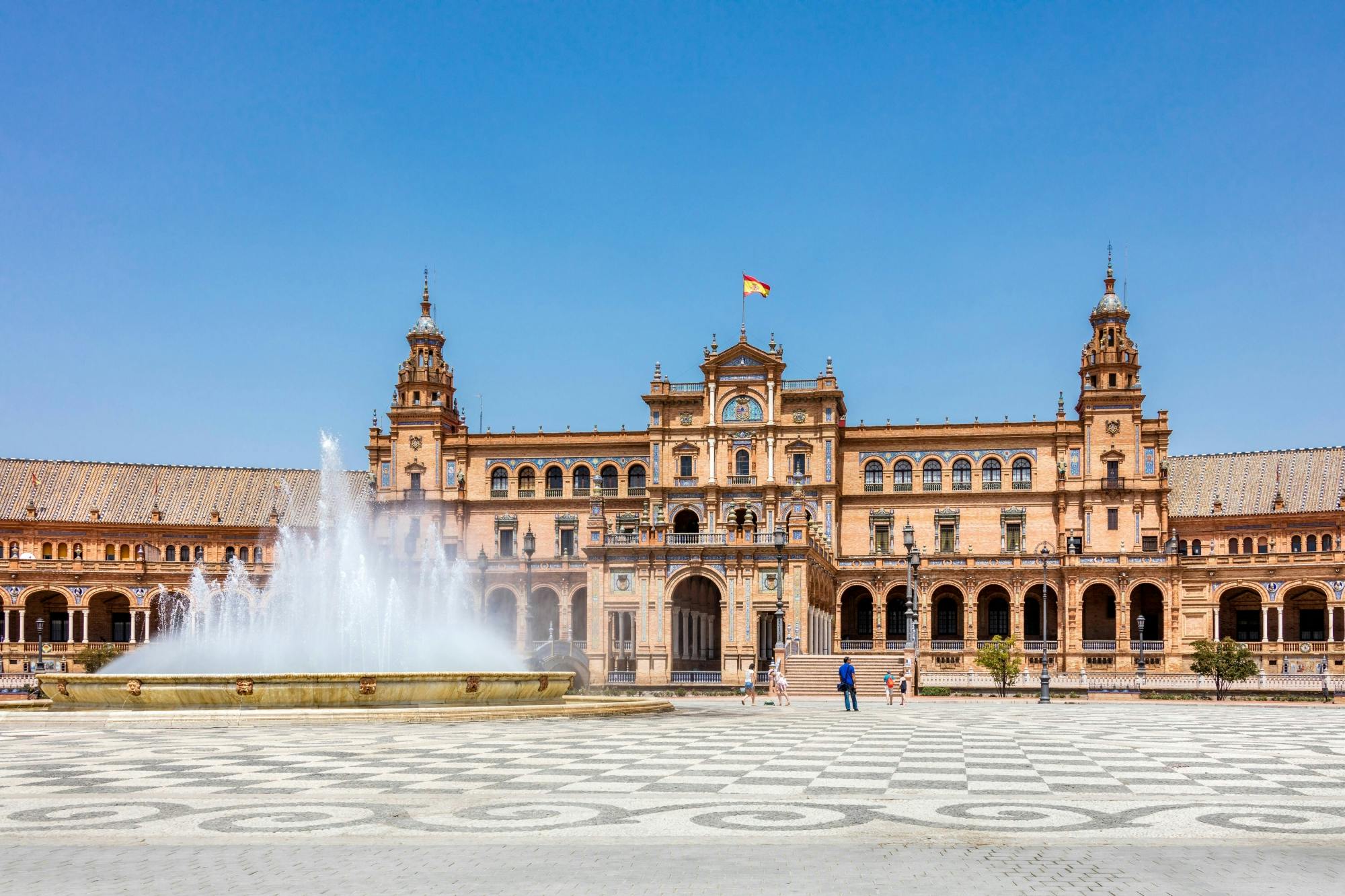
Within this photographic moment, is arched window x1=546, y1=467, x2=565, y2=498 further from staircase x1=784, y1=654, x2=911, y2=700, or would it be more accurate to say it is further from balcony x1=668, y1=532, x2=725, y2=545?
staircase x1=784, y1=654, x2=911, y2=700

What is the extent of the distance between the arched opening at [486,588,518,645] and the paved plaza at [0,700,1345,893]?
5554 cm

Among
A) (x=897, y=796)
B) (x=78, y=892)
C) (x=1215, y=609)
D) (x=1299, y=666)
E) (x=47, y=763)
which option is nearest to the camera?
(x=78, y=892)

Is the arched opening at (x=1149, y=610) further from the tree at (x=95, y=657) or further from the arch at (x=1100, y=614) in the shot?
the tree at (x=95, y=657)

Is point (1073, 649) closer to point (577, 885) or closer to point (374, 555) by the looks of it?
point (374, 555)

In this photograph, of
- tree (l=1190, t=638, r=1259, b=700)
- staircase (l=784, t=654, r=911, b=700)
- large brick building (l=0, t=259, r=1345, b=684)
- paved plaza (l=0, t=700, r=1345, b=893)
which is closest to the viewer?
paved plaza (l=0, t=700, r=1345, b=893)

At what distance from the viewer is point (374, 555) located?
78.2m

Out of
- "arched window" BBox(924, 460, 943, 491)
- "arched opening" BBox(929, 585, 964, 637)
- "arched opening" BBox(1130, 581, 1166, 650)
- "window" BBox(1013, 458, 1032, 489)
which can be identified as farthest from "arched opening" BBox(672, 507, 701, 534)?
"arched opening" BBox(1130, 581, 1166, 650)

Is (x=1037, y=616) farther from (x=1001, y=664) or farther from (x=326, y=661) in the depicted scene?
(x=326, y=661)

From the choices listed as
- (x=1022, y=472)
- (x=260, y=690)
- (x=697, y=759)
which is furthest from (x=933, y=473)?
(x=697, y=759)

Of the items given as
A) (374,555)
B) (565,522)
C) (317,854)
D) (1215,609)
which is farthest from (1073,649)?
(317,854)

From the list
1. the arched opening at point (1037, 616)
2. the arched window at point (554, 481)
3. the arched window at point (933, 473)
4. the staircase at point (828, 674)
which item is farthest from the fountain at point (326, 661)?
the arched opening at point (1037, 616)

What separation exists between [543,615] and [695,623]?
21.0 meters

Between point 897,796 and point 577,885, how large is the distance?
6.04 meters

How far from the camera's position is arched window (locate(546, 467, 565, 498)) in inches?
3282
